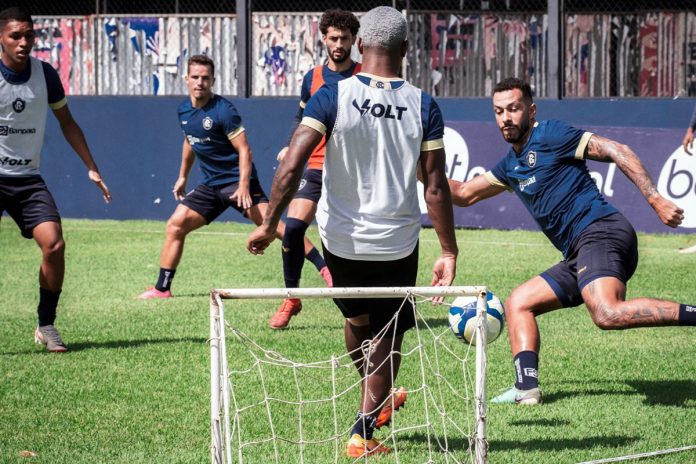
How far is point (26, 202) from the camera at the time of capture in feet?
26.9

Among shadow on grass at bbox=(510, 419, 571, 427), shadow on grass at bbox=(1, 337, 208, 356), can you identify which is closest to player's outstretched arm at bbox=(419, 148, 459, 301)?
shadow on grass at bbox=(510, 419, 571, 427)

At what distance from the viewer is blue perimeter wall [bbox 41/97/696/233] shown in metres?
15.1

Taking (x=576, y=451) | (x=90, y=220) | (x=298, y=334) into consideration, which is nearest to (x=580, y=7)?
(x=90, y=220)

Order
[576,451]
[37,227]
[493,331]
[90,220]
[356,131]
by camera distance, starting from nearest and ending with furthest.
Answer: [356,131] < [576,451] < [493,331] < [37,227] < [90,220]

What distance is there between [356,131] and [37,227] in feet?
12.1

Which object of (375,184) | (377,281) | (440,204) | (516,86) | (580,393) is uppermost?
(516,86)

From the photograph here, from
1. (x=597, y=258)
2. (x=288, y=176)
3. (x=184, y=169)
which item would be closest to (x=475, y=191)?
(x=597, y=258)

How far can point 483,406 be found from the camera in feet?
15.5

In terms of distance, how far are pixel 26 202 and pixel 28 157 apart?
1.09 feet

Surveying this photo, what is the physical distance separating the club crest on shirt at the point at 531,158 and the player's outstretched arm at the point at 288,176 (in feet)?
6.80

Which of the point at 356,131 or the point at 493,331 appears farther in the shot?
the point at 493,331

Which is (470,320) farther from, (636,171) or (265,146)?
(265,146)

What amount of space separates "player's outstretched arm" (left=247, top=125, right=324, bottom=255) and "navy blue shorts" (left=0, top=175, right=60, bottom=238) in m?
3.29

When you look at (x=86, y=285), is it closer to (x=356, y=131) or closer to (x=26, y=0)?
(x=356, y=131)
